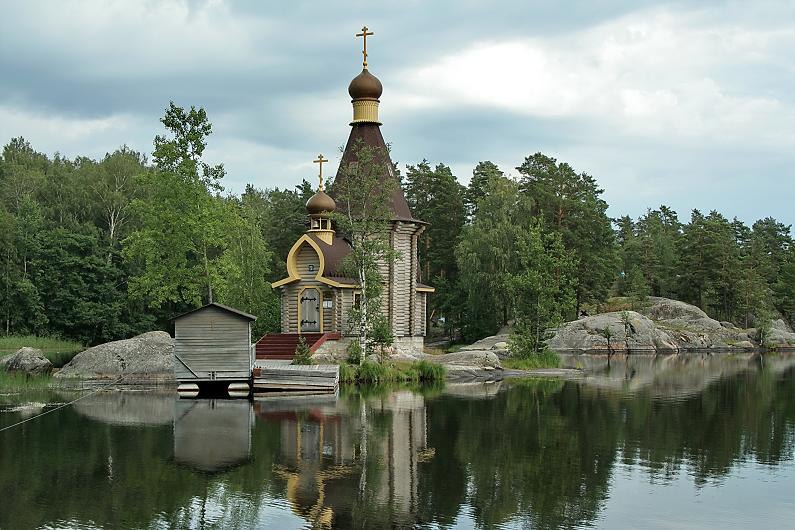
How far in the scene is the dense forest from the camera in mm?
47656

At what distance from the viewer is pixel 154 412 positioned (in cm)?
2970

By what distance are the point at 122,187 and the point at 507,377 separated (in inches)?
1579

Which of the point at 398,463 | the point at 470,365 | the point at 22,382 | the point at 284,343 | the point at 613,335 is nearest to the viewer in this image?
the point at 398,463

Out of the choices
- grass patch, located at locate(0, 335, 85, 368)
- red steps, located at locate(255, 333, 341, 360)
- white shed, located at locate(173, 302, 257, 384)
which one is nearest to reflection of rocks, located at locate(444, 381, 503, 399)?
red steps, located at locate(255, 333, 341, 360)

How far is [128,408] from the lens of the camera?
30656 mm

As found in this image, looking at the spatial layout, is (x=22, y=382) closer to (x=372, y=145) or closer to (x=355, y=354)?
(x=355, y=354)

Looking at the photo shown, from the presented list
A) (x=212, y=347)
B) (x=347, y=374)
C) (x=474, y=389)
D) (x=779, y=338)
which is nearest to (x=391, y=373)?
(x=347, y=374)

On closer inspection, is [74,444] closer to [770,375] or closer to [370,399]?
[370,399]

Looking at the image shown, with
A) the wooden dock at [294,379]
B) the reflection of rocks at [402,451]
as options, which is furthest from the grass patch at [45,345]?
the reflection of rocks at [402,451]

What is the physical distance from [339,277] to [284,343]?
14.2 feet

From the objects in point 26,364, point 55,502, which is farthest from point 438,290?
point 55,502

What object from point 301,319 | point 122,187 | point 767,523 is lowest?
point 767,523

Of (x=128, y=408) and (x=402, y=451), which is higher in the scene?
(x=128, y=408)

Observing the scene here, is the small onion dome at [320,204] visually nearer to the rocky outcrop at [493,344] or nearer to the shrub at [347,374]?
the shrub at [347,374]
